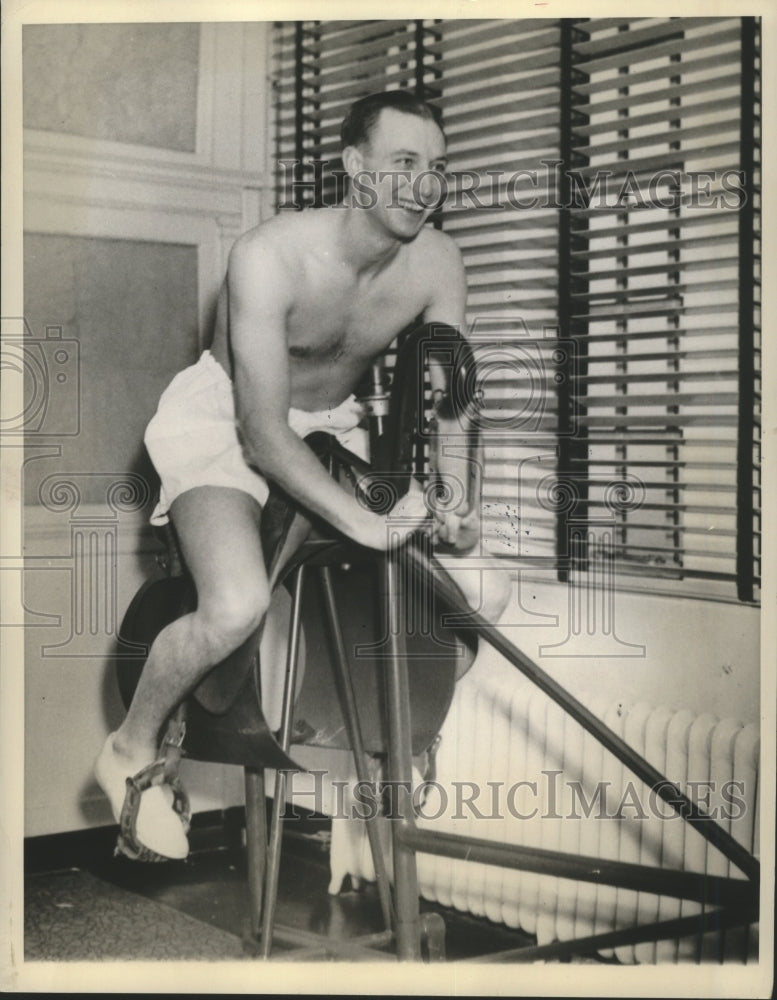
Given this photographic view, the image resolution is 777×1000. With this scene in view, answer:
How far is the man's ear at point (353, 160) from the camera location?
5.38 feet

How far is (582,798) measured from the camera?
5.97 feet

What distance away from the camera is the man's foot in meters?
1.66

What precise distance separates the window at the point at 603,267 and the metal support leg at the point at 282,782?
0.33 meters

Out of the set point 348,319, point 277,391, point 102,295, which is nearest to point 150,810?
point 277,391

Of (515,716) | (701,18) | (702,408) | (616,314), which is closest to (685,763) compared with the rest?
(515,716)

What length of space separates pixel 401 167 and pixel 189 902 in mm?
1311

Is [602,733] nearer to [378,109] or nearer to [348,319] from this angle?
[348,319]

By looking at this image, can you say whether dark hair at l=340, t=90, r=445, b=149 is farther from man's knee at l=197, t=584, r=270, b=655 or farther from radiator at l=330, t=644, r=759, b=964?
radiator at l=330, t=644, r=759, b=964

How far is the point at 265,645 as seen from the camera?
1.99 m

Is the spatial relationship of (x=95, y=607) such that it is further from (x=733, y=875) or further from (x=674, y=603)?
(x=733, y=875)

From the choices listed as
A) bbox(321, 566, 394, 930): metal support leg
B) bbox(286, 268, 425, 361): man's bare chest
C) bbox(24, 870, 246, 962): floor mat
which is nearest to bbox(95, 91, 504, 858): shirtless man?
bbox(286, 268, 425, 361): man's bare chest

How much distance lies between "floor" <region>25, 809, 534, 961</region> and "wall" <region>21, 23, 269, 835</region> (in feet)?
0.31

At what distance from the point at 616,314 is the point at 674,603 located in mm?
463

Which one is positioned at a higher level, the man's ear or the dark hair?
the dark hair
